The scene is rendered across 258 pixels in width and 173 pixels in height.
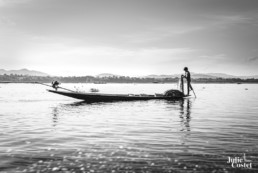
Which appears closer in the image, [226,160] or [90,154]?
[226,160]

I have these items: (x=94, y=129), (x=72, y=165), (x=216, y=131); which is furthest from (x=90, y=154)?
(x=216, y=131)

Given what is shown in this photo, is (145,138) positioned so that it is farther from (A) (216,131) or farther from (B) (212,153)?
(A) (216,131)

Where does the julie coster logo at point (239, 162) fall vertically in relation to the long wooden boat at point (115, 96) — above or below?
below

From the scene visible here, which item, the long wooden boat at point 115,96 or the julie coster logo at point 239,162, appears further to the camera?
the long wooden boat at point 115,96

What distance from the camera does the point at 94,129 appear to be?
15.9 m

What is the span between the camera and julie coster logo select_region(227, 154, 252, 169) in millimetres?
8688

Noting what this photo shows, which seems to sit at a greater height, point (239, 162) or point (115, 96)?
→ point (115, 96)

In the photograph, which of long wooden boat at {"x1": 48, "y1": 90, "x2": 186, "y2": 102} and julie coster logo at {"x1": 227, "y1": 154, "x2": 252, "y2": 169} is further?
long wooden boat at {"x1": 48, "y1": 90, "x2": 186, "y2": 102}

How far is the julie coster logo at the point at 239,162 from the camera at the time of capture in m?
8.69

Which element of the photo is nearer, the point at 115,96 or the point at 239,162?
the point at 239,162

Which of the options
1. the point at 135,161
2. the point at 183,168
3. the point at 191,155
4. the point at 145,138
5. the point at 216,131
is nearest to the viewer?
the point at 183,168

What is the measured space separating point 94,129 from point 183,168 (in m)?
8.43

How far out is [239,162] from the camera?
29.8 feet

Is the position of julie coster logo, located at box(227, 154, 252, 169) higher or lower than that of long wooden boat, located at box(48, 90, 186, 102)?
lower
